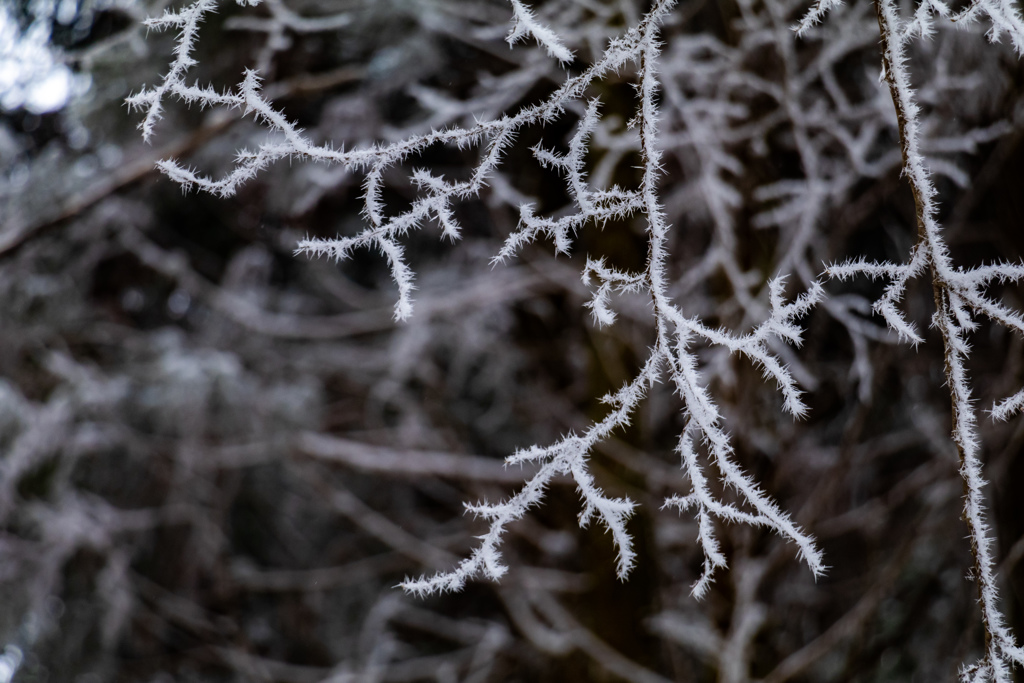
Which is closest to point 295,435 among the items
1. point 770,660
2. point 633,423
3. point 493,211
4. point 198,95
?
point 493,211

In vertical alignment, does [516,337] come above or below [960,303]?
above

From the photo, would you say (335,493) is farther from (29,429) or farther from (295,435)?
(29,429)

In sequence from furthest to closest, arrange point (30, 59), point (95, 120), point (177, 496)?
1. point (177, 496)
2. point (95, 120)
3. point (30, 59)

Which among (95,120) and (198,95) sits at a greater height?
(95,120)

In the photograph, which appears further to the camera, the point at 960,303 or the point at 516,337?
the point at 516,337

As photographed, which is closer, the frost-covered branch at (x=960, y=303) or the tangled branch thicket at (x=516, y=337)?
the frost-covered branch at (x=960, y=303)

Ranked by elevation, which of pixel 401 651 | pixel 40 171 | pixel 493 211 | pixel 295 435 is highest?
pixel 493 211

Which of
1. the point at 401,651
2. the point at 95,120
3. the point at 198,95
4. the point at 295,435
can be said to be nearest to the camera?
the point at 198,95

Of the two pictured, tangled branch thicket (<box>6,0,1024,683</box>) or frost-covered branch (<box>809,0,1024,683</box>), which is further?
tangled branch thicket (<box>6,0,1024,683</box>)
